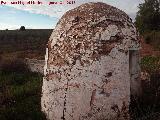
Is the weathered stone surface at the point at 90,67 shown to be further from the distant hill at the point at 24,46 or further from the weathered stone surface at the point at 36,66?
the distant hill at the point at 24,46

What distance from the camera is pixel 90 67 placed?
20.3 ft

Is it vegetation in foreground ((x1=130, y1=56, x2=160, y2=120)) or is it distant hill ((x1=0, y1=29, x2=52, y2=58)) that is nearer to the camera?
vegetation in foreground ((x1=130, y1=56, x2=160, y2=120))

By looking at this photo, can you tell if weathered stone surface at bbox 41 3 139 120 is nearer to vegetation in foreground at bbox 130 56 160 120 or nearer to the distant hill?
vegetation in foreground at bbox 130 56 160 120

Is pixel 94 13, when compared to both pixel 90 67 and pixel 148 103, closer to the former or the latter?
pixel 90 67

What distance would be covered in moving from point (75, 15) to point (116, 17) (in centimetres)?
80

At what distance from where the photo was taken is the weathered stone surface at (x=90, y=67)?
244 inches

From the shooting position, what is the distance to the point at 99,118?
6.26m

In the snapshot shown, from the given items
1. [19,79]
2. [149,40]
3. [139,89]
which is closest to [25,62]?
[19,79]

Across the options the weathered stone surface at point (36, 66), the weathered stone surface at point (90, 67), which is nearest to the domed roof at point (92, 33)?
the weathered stone surface at point (90, 67)

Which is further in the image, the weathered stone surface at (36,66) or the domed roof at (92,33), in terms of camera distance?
the weathered stone surface at (36,66)

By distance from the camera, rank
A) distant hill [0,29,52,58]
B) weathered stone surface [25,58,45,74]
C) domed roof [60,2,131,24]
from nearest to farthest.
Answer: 1. domed roof [60,2,131,24]
2. weathered stone surface [25,58,45,74]
3. distant hill [0,29,52,58]

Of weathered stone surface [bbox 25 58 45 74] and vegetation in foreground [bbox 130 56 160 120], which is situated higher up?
vegetation in foreground [bbox 130 56 160 120]

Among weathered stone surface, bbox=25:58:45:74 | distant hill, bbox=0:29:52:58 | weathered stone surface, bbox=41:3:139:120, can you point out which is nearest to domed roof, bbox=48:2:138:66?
weathered stone surface, bbox=41:3:139:120

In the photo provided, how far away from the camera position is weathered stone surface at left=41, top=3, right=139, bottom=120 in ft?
20.4
